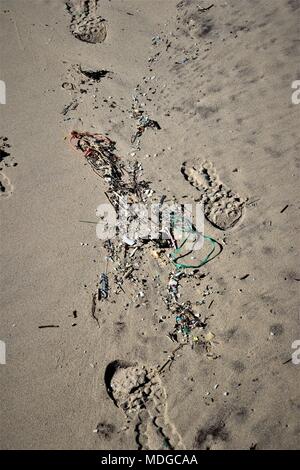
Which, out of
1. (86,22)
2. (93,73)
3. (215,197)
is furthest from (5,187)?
(86,22)

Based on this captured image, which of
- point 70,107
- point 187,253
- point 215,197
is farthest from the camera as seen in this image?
point 70,107

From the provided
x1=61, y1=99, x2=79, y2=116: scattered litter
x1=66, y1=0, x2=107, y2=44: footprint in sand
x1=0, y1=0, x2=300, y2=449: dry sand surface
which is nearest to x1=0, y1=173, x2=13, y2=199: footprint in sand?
x1=0, y1=0, x2=300, y2=449: dry sand surface

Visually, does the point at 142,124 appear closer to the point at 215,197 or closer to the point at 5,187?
the point at 215,197

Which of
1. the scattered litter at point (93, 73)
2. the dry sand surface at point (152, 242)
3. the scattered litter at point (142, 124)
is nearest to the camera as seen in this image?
the dry sand surface at point (152, 242)

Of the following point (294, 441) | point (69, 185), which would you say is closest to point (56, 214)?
point (69, 185)

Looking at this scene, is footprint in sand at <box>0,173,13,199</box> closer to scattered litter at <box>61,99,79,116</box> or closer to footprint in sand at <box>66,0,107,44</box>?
scattered litter at <box>61,99,79,116</box>

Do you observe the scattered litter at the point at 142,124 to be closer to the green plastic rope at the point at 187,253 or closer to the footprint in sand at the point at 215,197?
the footprint in sand at the point at 215,197

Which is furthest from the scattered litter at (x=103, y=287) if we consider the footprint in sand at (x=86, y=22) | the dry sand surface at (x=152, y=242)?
the footprint in sand at (x=86, y=22)
